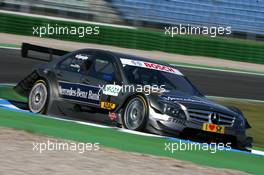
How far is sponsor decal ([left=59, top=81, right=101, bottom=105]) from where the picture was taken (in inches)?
347

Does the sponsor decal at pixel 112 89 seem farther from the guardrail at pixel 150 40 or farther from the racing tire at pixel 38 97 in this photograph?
the guardrail at pixel 150 40

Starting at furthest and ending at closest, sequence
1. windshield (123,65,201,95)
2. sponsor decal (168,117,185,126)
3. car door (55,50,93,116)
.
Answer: car door (55,50,93,116) → windshield (123,65,201,95) → sponsor decal (168,117,185,126)

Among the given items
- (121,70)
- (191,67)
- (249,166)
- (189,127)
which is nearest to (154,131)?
(189,127)

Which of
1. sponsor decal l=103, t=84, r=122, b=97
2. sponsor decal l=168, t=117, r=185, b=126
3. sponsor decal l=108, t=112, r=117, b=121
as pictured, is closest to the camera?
sponsor decal l=168, t=117, r=185, b=126

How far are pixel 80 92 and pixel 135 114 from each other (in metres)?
1.08

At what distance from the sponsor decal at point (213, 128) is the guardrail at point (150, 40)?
1757 centimetres

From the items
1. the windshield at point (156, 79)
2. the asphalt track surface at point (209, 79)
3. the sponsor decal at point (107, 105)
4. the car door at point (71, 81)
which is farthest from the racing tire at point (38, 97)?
the asphalt track surface at point (209, 79)

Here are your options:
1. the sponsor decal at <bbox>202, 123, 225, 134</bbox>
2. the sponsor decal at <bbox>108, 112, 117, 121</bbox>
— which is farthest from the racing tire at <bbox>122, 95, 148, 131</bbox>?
the sponsor decal at <bbox>202, 123, 225, 134</bbox>

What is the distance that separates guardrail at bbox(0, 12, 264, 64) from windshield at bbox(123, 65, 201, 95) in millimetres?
16599

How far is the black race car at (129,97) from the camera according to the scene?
26.7 feet

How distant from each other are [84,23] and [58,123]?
722 inches

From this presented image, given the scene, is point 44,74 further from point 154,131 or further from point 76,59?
point 154,131

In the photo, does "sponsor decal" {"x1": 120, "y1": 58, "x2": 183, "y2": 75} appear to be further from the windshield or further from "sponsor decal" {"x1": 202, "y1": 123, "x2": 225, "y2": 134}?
"sponsor decal" {"x1": 202, "y1": 123, "x2": 225, "y2": 134}

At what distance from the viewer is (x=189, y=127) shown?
26.7ft
